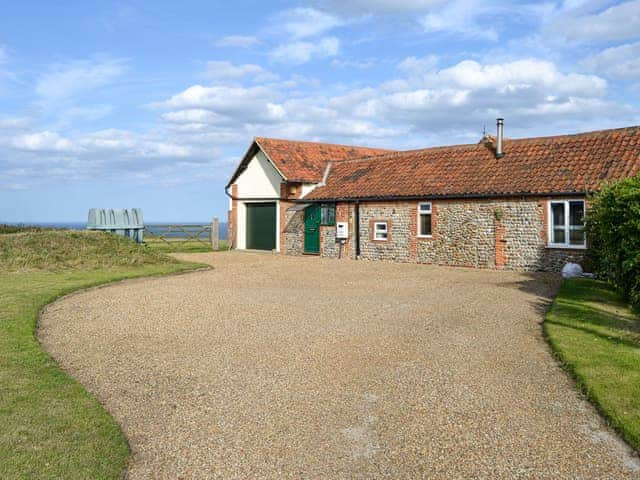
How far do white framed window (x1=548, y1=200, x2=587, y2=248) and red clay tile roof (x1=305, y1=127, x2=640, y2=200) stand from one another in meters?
0.57

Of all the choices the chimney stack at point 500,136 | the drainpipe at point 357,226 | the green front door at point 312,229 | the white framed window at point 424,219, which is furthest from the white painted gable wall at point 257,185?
the chimney stack at point 500,136

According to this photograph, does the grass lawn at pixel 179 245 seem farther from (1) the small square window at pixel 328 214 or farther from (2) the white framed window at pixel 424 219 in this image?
(2) the white framed window at pixel 424 219

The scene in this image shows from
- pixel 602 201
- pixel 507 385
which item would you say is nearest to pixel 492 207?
pixel 602 201

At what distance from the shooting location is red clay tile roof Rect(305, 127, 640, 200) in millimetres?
19375

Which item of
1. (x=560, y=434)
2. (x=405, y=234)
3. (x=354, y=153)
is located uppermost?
(x=354, y=153)

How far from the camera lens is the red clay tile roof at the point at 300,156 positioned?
30125 millimetres

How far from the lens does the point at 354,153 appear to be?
35812 millimetres

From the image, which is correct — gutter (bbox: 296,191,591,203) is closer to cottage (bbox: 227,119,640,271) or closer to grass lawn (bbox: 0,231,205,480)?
cottage (bbox: 227,119,640,271)

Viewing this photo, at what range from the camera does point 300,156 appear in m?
31.8

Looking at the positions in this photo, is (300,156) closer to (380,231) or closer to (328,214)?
(328,214)

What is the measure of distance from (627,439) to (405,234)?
1875 cm

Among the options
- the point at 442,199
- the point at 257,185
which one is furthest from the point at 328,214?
the point at 442,199

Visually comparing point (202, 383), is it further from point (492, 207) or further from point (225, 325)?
point (492, 207)

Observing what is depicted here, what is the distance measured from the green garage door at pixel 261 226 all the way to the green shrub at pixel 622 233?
18947 millimetres
